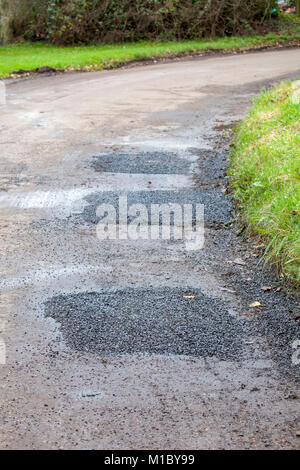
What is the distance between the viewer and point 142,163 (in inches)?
358

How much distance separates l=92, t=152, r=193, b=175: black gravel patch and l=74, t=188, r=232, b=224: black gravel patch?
985 mm

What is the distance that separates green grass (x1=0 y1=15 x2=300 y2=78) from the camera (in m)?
19.5

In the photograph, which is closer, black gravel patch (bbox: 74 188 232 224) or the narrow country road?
the narrow country road

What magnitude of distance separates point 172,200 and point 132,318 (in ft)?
9.87

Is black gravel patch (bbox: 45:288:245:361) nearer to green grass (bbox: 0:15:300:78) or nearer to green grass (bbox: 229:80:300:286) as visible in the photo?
green grass (bbox: 229:80:300:286)

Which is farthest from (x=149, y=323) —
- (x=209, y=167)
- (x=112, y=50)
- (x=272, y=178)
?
(x=112, y=50)

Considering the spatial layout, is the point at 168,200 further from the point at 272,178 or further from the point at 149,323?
the point at 149,323

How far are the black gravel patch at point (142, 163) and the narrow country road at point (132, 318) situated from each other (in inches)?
1.2

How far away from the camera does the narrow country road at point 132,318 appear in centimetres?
349

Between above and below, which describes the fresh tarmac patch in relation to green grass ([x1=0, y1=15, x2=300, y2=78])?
above

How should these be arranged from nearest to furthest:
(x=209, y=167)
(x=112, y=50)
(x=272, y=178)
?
(x=272, y=178)
(x=209, y=167)
(x=112, y=50)

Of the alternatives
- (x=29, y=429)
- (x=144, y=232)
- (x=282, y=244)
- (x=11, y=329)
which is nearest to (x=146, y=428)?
(x=29, y=429)

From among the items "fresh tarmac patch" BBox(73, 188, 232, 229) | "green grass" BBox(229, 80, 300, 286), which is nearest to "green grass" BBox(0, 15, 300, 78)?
"green grass" BBox(229, 80, 300, 286)

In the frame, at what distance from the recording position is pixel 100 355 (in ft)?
13.7
